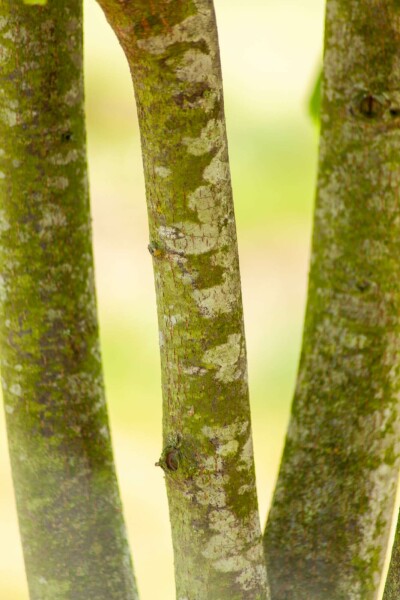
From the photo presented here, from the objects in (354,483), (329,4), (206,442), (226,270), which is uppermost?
(329,4)

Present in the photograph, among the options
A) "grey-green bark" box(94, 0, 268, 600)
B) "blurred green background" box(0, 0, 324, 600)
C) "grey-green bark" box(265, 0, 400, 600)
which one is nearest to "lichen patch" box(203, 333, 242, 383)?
"grey-green bark" box(94, 0, 268, 600)

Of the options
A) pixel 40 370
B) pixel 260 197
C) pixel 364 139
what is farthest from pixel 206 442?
pixel 260 197

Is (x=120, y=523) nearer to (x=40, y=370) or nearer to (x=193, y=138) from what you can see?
(x=40, y=370)

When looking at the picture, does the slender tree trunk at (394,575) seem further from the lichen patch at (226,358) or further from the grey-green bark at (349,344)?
the lichen patch at (226,358)

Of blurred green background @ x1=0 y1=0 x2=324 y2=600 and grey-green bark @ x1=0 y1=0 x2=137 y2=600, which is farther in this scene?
blurred green background @ x1=0 y1=0 x2=324 y2=600

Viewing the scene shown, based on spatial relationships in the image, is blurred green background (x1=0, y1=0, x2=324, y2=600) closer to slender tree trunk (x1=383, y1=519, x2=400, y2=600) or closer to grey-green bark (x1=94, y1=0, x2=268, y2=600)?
slender tree trunk (x1=383, y1=519, x2=400, y2=600)

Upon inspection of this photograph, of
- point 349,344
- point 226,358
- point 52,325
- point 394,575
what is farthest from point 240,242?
point 226,358

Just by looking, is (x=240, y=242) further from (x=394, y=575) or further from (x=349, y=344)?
(x=394, y=575)
